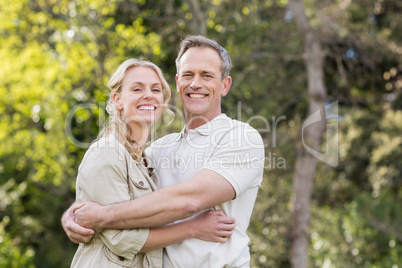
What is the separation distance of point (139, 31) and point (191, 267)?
23.3 ft

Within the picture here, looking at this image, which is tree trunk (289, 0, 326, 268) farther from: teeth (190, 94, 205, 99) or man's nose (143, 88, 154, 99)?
man's nose (143, 88, 154, 99)

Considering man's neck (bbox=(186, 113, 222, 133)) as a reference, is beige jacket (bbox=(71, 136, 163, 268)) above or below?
below

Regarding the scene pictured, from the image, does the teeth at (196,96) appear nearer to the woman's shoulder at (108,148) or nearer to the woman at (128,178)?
the woman at (128,178)

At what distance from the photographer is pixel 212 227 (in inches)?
91.2

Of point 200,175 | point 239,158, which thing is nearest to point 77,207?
point 200,175

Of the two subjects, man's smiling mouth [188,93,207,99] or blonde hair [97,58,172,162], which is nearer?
blonde hair [97,58,172,162]

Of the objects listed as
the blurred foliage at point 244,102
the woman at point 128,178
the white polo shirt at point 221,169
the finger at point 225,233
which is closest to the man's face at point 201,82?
the white polo shirt at point 221,169

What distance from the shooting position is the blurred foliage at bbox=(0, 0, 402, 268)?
8617mm

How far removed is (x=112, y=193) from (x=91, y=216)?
139mm

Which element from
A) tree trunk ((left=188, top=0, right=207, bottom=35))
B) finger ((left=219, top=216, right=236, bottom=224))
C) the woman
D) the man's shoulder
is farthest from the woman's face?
tree trunk ((left=188, top=0, right=207, bottom=35))

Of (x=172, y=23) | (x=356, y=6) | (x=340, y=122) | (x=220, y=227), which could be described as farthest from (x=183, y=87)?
(x=340, y=122)

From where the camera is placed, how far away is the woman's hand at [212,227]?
2.31 meters

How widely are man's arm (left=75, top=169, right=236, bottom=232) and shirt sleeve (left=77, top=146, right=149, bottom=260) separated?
1.5 inches

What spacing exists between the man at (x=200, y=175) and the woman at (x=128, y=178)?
0.06 m
